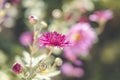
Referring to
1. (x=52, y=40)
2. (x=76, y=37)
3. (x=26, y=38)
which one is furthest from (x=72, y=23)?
(x=52, y=40)

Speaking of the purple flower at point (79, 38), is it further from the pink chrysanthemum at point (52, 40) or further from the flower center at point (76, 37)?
the pink chrysanthemum at point (52, 40)

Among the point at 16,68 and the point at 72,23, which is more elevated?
the point at 72,23

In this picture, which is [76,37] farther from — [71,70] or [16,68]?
[16,68]

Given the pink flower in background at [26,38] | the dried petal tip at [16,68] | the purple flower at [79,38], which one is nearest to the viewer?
the dried petal tip at [16,68]

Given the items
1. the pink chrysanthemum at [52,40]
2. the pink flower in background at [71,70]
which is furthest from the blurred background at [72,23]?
the pink chrysanthemum at [52,40]

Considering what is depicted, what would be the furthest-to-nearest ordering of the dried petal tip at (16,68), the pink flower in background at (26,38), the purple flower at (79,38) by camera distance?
the pink flower in background at (26,38), the purple flower at (79,38), the dried petal tip at (16,68)

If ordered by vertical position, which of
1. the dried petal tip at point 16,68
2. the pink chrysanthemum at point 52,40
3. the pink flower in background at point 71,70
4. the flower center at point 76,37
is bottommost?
the dried petal tip at point 16,68

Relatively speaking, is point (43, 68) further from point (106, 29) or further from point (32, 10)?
point (106, 29)
